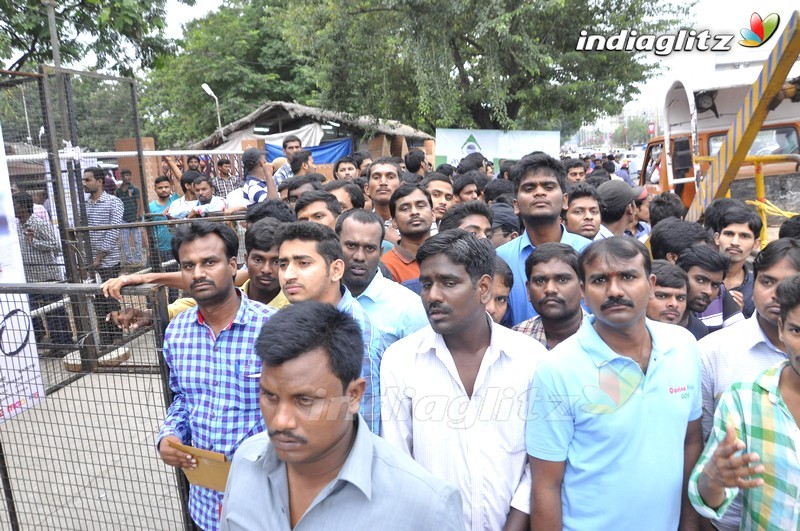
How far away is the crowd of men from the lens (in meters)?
1.57

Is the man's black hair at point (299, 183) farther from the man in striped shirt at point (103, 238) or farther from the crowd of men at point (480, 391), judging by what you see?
the crowd of men at point (480, 391)

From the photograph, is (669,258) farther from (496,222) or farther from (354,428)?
(354,428)

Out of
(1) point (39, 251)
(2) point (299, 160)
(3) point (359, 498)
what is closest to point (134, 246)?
(1) point (39, 251)

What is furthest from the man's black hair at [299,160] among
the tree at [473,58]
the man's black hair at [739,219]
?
the tree at [473,58]

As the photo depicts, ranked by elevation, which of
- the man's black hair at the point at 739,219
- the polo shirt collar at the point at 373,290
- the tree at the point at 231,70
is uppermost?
the tree at the point at 231,70

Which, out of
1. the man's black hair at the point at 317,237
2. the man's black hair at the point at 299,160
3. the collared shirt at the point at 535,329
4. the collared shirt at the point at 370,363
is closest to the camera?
the collared shirt at the point at 370,363

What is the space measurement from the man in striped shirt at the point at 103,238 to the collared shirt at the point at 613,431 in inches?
149

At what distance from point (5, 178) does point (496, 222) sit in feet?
12.3

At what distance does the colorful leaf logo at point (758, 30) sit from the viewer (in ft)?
25.8

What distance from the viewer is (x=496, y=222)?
191 inches

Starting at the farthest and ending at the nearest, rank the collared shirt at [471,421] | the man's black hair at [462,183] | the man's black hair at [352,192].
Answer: the man's black hair at [462,183] < the man's black hair at [352,192] < the collared shirt at [471,421]

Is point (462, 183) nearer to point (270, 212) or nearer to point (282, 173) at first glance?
point (270, 212)

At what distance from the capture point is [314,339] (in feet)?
5.27

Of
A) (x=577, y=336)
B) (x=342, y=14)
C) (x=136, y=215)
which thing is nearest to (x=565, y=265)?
(x=577, y=336)
